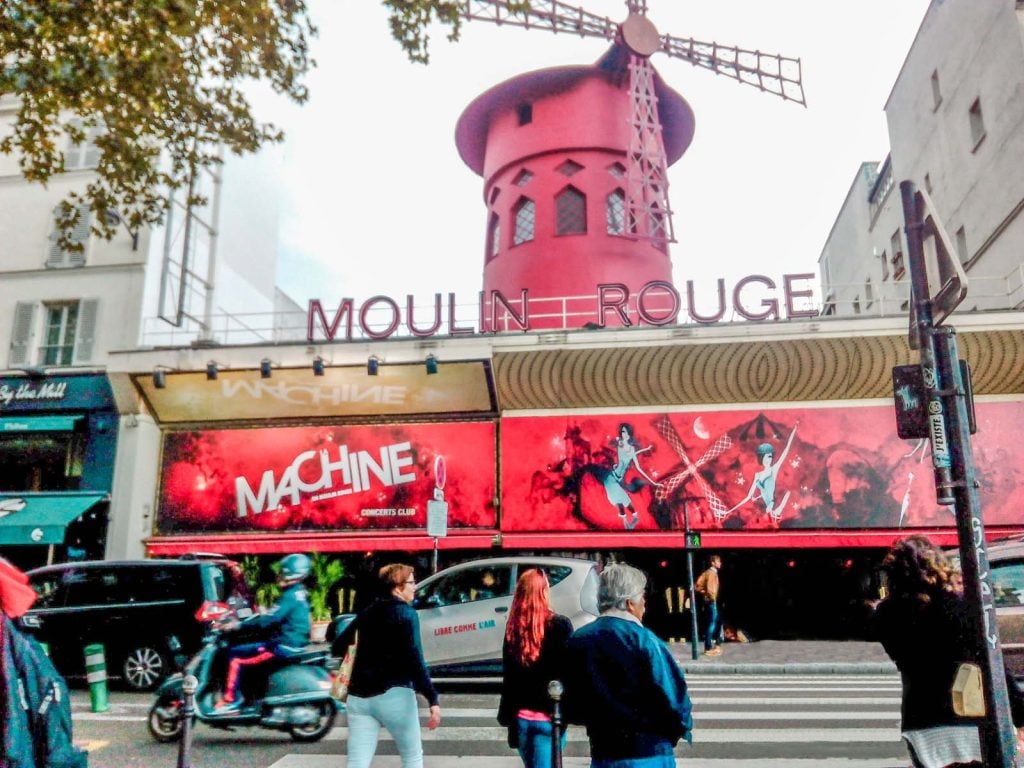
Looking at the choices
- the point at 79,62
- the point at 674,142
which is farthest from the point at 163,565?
the point at 674,142

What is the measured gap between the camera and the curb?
11.9 metres

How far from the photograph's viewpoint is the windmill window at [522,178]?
69.2ft

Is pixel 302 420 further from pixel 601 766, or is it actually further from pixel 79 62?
pixel 601 766

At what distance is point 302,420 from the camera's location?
17.8 meters

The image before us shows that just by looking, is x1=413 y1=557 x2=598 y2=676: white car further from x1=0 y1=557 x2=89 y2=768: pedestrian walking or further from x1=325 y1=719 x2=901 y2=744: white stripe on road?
x1=0 y1=557 x2=89 y2=768: pedestrian walking

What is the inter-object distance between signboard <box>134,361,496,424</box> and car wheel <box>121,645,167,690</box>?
8064 mm

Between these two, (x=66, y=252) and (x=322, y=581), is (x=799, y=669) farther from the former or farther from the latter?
(x=66, y=252)

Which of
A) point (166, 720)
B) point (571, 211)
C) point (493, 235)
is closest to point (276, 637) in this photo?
point (166, 720)

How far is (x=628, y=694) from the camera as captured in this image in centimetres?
323

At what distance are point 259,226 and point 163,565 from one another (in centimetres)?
1483

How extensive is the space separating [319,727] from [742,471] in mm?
11114

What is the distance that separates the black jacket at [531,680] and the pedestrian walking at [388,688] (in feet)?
1.32

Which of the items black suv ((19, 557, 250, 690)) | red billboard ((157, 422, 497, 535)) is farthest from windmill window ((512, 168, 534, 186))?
black suv ((19, 557, 250, 690))

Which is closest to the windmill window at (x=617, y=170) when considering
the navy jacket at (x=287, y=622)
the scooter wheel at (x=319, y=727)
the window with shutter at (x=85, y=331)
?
the window with shutter at (x=85, y=331)
